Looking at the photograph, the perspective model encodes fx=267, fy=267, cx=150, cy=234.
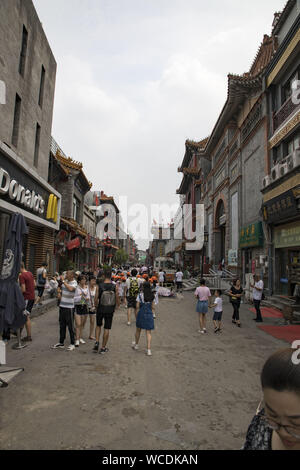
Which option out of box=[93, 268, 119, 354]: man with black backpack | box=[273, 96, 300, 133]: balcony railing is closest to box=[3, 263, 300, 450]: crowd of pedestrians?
box=[93, 268, 119, 354]: man with black backpack

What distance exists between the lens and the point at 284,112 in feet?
42.2

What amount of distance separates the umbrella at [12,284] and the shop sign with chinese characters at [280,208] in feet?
33.0

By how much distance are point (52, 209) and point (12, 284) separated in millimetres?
10480

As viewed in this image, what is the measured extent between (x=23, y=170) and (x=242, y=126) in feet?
47.3

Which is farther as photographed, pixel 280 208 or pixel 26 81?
pixel 26 81

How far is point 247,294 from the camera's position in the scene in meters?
15.3

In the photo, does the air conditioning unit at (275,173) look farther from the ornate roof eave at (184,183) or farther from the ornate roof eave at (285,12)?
the ornate roof eave at (184,183)

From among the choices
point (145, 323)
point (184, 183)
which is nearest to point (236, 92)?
point (145, 323)

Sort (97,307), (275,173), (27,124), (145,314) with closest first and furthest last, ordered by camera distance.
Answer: (97,307), (145,314), (27,124), (275,173)

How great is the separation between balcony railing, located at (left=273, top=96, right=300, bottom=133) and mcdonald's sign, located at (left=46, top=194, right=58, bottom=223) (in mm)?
12566

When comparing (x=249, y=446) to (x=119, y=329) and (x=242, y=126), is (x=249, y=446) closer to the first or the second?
(x=119, y=329)

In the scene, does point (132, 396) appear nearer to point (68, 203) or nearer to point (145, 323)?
point (145, 323)

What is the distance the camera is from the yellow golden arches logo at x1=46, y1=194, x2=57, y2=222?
48.6ft
